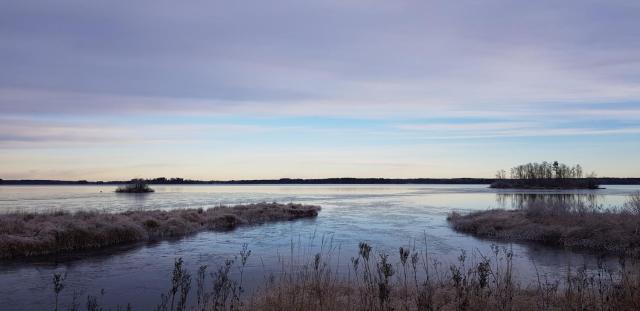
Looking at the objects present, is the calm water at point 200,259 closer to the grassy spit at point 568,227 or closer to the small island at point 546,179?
the grassy spit at point 568,227

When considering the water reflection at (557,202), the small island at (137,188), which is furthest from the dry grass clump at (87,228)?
the small island at (137,188)

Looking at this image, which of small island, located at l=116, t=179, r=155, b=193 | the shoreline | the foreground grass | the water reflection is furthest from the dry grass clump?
small island, located at l=116, t=179, r=155, b=193

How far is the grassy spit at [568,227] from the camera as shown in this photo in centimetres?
2200

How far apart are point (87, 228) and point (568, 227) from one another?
25191 mm

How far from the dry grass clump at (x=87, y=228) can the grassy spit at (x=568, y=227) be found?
17510 millimetres

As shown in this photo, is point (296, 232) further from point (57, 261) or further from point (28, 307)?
point (28, 307)

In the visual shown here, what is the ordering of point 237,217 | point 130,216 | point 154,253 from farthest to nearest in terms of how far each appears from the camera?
1. point 237,217
2. point 130,216
3. point 154,253

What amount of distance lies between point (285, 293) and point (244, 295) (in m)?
1.95

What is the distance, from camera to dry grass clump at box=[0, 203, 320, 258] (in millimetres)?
20188

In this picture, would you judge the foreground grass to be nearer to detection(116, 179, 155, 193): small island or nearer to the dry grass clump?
the dry grass clump

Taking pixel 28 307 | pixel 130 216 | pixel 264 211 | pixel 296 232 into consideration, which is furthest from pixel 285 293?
pixel 264 211

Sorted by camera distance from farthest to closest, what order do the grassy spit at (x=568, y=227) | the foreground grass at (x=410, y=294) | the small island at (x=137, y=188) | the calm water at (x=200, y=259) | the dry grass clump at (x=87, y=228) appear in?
1. the small island at (x=137, y=188)
2. the grassy spit at (x=568, y=227)
3. the dry grass clump at (x=87, y=228)
4. the calm water at (x=200, y=259)
5. the foreground grass at (x=410, y=294)

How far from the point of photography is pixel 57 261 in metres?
18.6

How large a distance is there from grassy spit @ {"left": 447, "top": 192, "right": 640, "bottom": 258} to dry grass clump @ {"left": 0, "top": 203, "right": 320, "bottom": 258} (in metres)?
17.5
